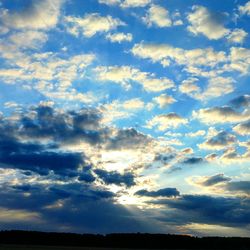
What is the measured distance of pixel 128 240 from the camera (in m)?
118

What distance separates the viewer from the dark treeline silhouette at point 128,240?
113 meters

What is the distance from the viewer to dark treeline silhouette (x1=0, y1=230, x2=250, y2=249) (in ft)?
371

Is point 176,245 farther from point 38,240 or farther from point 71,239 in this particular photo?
point 38,240

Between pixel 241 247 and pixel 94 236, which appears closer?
pixel 241 247

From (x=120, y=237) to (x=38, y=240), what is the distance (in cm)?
2149

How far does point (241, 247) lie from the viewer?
11150 centimetres

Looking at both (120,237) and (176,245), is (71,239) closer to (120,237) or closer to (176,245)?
(120,237)

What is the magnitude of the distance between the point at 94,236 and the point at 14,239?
20.6 metres

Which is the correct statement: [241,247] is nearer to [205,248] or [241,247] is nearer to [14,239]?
[205,248]

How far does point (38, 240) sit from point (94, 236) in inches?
579

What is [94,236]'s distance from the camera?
11900 cm

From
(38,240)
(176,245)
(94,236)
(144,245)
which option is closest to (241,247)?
(176,245)

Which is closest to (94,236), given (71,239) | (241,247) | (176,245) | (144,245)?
(71,239)

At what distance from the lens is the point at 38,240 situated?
114500 millimetres
